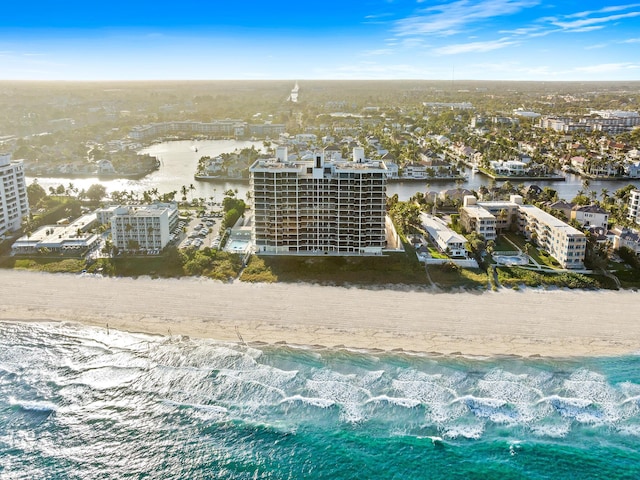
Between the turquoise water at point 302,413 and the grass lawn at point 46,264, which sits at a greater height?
the grass lawn at point 46,264

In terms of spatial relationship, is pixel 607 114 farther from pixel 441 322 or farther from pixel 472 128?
pixel 441 322

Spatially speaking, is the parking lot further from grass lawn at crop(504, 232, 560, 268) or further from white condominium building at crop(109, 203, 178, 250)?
grass lawn at crop(504, 232, 560, 268)

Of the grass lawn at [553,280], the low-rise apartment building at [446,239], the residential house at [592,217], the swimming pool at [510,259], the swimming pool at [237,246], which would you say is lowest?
the grass lawn at [553,280]

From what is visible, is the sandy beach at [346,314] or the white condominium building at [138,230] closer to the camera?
the sandy beach at [346,314]

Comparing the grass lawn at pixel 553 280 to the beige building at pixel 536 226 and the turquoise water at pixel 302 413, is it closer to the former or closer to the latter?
the beige building at pixel 536 226

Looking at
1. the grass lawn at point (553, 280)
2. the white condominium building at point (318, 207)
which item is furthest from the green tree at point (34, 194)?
the grass lawn at point (553, 280)

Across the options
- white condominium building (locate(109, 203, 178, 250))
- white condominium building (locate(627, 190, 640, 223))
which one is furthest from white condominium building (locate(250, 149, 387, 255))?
white condominium building (locate(627, 190, 640, 223))
